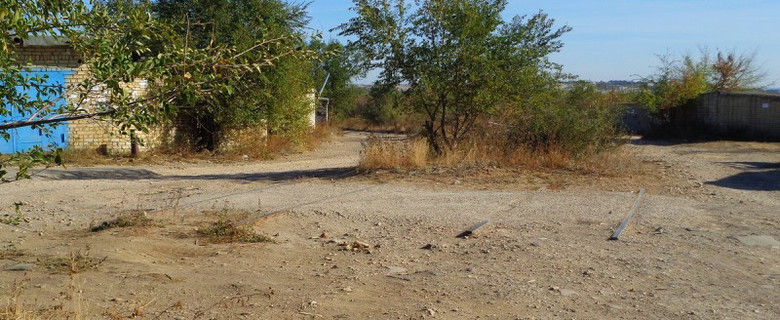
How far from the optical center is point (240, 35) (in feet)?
71.3

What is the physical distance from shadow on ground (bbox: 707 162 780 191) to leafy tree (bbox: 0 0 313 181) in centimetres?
1238

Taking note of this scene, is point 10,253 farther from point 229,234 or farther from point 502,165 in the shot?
point 502,165

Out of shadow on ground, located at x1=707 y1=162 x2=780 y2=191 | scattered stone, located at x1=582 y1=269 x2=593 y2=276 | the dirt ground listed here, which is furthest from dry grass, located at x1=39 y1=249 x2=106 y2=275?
shadow on ground, located at x1=707 y1=162 x2=780 y2=191

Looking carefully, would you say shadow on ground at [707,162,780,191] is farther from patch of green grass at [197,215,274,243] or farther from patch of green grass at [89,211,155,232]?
patch of green grass at [89,211,155,232]

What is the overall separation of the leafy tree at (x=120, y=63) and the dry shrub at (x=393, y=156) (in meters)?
10.6

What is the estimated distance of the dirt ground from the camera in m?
6.77

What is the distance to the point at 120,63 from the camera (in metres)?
5.25

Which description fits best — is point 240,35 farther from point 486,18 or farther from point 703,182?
point 703,182

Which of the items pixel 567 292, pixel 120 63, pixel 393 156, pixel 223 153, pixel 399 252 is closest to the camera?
pixel 120 63

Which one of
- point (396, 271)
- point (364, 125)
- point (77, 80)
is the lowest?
point (396, 271)

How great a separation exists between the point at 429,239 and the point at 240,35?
1344 cm

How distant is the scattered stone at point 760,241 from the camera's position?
31.8ft

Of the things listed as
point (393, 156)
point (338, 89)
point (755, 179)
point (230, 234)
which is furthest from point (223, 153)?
point (338, 89)

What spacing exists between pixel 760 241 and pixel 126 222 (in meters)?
8.17
